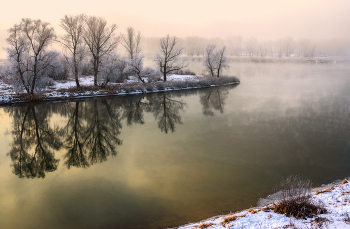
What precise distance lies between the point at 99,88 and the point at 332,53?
150607mm

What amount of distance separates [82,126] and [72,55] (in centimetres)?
1771

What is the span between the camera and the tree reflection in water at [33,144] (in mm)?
10477

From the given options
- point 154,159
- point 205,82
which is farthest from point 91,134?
point 205,82

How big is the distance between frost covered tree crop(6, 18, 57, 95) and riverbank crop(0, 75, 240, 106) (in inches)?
53.3

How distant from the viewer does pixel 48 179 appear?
944cm

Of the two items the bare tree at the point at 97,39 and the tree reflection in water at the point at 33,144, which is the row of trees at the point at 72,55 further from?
the tree reflection in water at the point at 33,144

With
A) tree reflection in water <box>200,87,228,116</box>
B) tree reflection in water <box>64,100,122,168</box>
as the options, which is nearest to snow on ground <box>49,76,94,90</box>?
tree reflection in water <box>64,100,122,168</box>

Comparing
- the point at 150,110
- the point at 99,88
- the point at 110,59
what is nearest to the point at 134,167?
the point at 150,110

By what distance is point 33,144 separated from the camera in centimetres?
1325

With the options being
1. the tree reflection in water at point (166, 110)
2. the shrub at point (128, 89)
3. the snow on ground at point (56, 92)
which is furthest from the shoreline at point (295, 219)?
the shrub at point (128, 89)

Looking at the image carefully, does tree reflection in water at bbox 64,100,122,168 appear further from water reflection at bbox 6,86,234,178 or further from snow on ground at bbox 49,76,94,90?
snow on ground at bbox 49,76,94,90

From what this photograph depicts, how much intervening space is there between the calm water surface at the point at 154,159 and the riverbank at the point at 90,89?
2750 millimetres

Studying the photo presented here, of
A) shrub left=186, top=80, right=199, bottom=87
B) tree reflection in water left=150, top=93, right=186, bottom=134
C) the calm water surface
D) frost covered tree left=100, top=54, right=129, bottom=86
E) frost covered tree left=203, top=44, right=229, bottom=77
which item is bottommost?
the calm water surface

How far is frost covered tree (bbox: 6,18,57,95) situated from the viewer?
22953 mm
